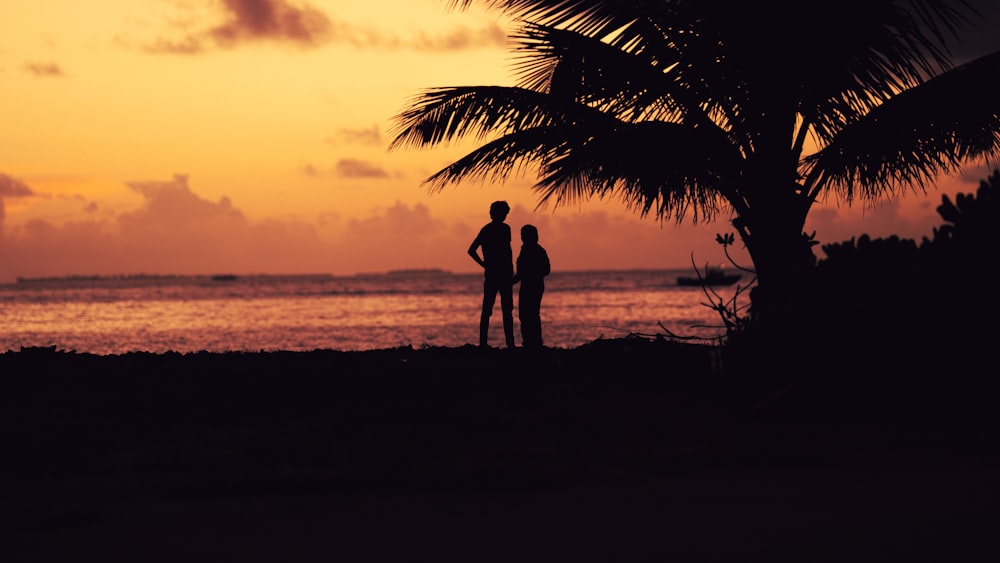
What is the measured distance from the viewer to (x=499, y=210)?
10.9m

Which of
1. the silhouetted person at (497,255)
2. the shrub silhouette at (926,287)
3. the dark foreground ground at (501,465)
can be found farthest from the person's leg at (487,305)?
the shrub silhouette at (926,287)

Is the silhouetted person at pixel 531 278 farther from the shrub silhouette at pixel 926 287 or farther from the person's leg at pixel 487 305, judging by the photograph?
the shrub silhouette at pixel 926 287

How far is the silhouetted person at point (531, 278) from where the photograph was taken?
1027 centimetres

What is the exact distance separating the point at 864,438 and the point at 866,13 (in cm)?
506

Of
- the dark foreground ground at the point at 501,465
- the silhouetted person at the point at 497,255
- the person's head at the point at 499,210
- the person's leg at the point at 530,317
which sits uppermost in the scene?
the person's head at the point at 499,210

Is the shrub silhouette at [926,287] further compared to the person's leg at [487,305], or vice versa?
the person's leg at [487,305]

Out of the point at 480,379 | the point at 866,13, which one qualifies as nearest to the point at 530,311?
the point at 480,379

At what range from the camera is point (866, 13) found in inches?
372

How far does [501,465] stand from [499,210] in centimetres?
587

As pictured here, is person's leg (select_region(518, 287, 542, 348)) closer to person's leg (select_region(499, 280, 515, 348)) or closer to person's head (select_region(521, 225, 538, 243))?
person's leg (select_region(499, 280, 515, 348))

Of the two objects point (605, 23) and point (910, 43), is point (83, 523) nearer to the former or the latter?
point (605, 23)

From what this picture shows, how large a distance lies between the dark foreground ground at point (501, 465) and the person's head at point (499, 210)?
221 centimetres

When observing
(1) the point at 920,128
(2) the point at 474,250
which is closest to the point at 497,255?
(2) the point at 474,250

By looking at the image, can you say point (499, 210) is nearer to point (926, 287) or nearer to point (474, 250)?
point (474, 250)
